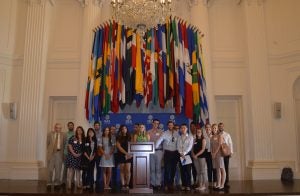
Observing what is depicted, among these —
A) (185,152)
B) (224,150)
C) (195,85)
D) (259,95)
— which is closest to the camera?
(224,150)

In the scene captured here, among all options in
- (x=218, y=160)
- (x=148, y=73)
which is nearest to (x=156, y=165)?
(x=218, y=160)

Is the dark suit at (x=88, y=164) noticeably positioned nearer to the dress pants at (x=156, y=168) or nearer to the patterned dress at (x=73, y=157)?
the patterned dress at (x=73, y=157)

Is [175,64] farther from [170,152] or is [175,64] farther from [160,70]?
[170,152]

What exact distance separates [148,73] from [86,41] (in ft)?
7.35

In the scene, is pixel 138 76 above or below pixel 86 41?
below

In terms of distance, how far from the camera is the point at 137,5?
5.90 m

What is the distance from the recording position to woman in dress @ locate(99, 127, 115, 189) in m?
7.21

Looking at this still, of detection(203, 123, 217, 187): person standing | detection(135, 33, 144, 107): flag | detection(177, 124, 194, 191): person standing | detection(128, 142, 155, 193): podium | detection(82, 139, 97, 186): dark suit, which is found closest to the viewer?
detection(128, 142, 155, 193): podium

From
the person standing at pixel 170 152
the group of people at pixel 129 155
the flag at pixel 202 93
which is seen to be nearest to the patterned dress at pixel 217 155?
the group of people at pixel 129 155

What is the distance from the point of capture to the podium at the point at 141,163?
6621mm

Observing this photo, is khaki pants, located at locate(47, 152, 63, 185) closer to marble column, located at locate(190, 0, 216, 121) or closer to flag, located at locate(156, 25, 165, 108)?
flag, located at locate(156, 25, 165, 108)

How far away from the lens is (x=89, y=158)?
7141 millimetres

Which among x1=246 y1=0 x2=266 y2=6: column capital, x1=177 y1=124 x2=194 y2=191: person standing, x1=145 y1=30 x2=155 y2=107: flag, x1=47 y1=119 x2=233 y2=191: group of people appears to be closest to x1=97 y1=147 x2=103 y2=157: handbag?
x1=47 y1=119 x2=233 y2=191: group of people

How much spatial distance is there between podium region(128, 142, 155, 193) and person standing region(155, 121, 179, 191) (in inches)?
23.3
